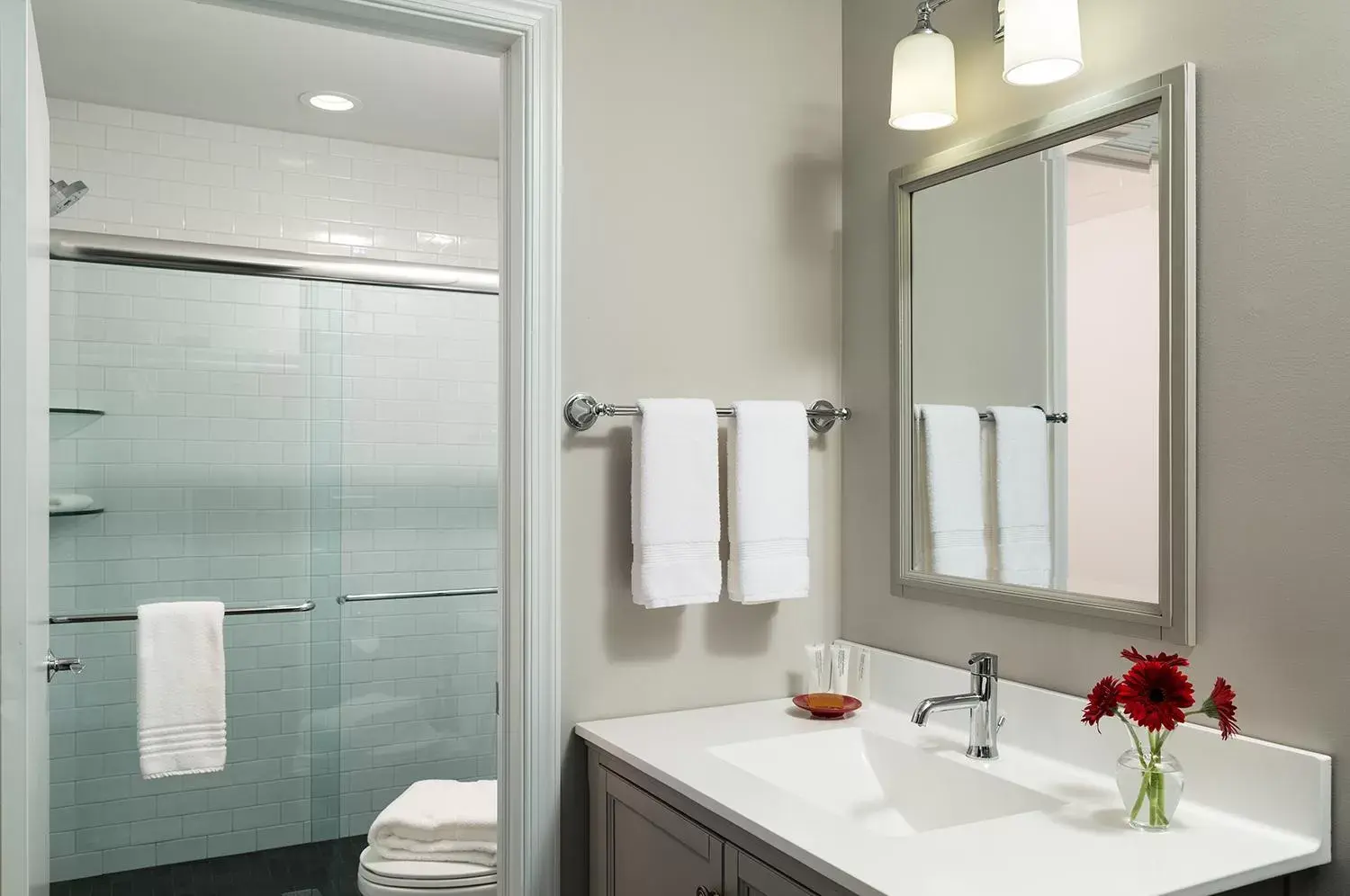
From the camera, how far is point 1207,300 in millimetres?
1468

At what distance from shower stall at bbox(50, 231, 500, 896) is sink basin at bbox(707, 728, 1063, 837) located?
67.3 inches

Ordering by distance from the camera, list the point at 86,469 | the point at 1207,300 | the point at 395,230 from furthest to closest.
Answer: the point at 395,230 < the point at 86,469 < the point at 1207,300

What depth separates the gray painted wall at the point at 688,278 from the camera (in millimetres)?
1945

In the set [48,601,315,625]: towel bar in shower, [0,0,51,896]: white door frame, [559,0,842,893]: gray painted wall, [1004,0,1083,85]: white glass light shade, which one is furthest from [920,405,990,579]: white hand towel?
[48,601,315,625]: towel bar in shower

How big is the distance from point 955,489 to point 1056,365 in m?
0.33

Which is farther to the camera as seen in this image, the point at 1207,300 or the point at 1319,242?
the point at 1207,300

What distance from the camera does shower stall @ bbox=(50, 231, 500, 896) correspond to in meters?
2.77

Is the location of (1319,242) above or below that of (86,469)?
above

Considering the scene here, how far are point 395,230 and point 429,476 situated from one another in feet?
3.56

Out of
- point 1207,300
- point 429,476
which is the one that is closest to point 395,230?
point 429,476

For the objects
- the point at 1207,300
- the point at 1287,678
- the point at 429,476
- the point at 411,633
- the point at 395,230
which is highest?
the point at 395,230

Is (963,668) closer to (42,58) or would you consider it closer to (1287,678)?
(1287,678)

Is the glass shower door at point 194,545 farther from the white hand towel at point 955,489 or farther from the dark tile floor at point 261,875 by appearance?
the white hand towel at point 955,489

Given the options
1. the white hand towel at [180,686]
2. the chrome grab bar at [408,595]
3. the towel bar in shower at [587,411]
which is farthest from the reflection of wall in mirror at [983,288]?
the white hand towel at [180,686]
